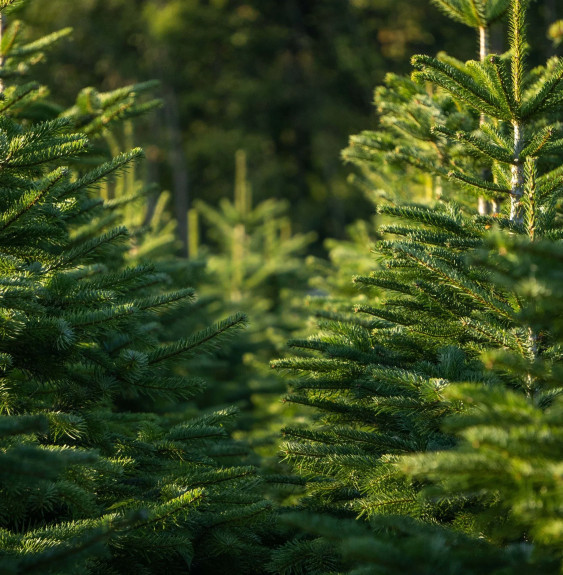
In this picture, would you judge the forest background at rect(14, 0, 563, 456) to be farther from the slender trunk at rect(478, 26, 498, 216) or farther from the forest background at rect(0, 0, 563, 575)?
the forest background at rect(0, 0, 563, 575)

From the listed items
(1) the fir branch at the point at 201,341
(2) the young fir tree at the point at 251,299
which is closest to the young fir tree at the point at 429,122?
(1) the fir branch at the point at 201,341

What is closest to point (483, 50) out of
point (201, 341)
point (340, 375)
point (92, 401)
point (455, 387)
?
point (340, 375)

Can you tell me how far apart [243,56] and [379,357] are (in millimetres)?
24568

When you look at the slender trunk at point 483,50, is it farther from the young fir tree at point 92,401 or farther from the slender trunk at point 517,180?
the young fir tree at point 92,401

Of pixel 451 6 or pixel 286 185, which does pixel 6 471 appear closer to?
pixel 451 6

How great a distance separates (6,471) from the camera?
1.77m

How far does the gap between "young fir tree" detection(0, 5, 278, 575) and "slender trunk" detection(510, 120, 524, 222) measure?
1292 mm

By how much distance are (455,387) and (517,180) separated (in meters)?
1.39

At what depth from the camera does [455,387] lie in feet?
5.74

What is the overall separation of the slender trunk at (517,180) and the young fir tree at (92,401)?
4.24 ft

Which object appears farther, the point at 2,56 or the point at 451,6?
the point at 2,56

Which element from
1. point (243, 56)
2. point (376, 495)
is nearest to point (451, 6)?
point (376, 495)

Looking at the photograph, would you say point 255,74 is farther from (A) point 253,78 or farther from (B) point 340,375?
(B) point 340,375

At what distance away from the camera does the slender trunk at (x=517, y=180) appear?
2.73m
